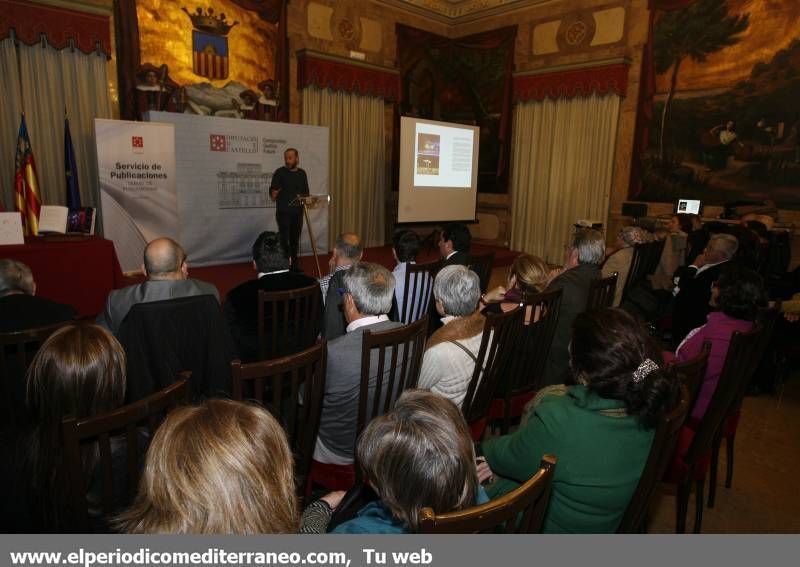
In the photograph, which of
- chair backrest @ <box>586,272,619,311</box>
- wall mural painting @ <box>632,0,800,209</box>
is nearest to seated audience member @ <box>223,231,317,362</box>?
chair backrest @ <box>586,272,619,311</box>

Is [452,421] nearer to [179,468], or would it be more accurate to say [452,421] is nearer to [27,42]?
[179,468]

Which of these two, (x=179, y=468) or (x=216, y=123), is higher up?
(x=216, y=123)

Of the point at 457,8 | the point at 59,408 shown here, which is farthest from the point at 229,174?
the point at 59,408

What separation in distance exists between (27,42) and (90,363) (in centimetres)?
554

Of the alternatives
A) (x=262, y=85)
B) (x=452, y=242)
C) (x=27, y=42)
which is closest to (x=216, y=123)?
(x=262, y=85)

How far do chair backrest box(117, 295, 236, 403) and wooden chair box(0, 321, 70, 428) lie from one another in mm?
267

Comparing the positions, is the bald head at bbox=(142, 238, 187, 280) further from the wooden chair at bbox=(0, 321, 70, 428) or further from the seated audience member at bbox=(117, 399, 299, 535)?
the seated audience member at bbox=(117, 399, 299, 535)

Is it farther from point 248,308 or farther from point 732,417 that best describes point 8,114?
point 732,417

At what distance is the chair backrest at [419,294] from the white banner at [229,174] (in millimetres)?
3970

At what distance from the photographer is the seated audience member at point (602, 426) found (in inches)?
49.4

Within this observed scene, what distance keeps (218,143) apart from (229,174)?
393 millimetres

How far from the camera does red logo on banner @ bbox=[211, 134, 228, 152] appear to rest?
6.18 m

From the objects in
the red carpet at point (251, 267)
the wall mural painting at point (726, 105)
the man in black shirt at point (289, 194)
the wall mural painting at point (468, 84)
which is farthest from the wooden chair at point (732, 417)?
the wall mural painting at point (468, 84)

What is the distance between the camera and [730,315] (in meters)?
2.34
